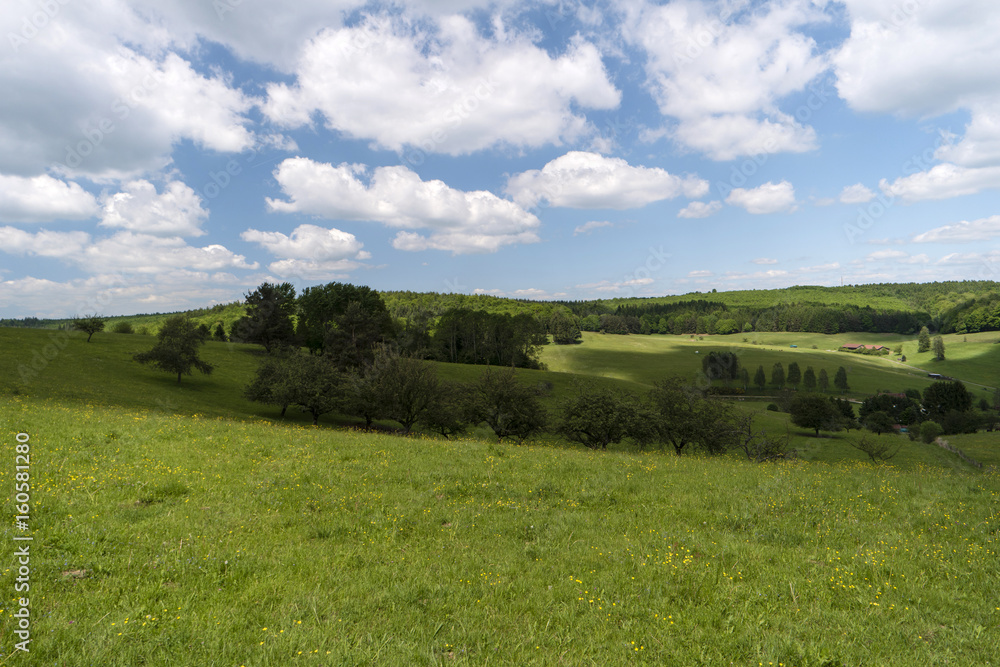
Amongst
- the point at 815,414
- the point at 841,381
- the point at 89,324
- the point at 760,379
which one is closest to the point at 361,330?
the point at 89,324

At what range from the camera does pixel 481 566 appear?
8.14m

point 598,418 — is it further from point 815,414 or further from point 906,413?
point 906,413

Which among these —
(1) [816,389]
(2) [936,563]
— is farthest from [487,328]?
(2) [936,563]

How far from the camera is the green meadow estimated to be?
5801 mm

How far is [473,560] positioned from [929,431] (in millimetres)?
119880

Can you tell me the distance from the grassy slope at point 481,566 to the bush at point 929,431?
102 meters

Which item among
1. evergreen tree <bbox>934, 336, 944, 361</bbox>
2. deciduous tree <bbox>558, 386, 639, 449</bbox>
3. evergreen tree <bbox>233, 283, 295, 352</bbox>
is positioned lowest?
evergreen tree <bbox>934, 336, 944, 361</bbox>

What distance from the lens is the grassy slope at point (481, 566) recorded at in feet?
19.0

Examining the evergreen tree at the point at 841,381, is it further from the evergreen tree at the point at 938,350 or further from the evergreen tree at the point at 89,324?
the evergreen tree at the point at 89,324

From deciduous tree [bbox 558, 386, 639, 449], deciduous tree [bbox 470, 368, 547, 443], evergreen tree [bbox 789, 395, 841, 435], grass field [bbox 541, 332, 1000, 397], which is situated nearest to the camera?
deciduous tree [bbox 558, 386, 639, 449]

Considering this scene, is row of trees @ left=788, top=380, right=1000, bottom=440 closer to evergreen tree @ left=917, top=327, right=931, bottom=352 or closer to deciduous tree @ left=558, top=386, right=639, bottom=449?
deciduous tree @ left=558, top=386, right=639, bottom=449

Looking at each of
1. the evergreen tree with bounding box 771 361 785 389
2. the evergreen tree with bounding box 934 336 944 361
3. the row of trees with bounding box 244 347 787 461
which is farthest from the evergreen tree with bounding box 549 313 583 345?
the evergreen tree with bounding box 934 336 944 361

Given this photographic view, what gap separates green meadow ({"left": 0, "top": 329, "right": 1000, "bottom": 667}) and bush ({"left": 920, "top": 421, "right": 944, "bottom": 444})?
100 m

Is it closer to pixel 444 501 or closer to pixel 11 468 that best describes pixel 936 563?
pixel 444 501
